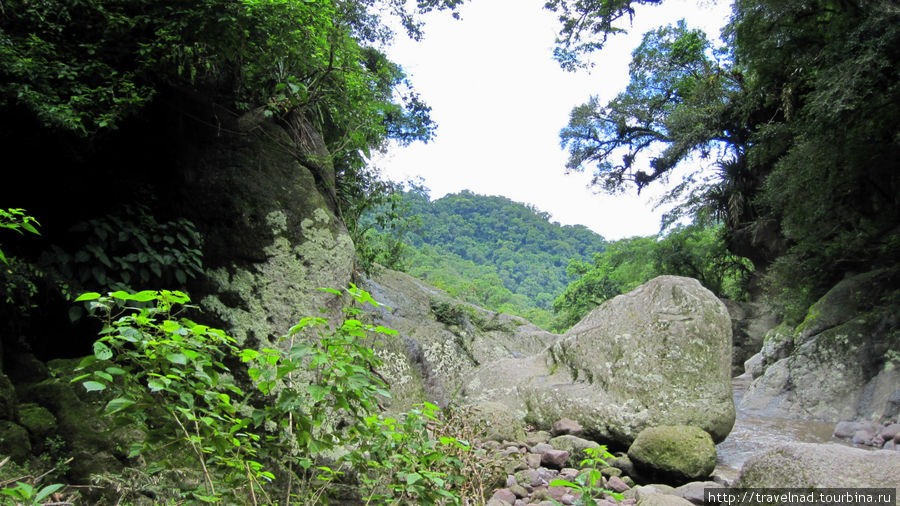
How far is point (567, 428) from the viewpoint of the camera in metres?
5.43

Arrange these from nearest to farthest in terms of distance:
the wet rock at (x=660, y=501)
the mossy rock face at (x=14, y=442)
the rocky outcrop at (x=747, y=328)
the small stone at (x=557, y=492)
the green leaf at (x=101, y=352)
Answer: the green leaf at (x=101, y=352), the mossy rock face at (x=14, y=442), the wet rock at (x=660, y=501), the small stone at (x=557, y=492), the rocky outcrop at (x=747, y=328)

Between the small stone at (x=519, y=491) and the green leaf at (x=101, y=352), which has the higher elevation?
the green leaf at (x=101, y=352)

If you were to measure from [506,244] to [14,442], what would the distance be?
5360 centimetres

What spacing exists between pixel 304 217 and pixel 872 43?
25.8 ft

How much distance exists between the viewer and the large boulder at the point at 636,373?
5453mm

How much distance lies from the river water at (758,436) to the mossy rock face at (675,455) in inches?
12.9

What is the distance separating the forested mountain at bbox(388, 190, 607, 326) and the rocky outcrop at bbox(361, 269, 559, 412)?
97.1 ft

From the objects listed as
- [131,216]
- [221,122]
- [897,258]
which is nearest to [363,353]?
[131,216]

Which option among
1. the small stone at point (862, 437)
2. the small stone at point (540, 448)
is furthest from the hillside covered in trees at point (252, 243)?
the small stone at point (862, 437)

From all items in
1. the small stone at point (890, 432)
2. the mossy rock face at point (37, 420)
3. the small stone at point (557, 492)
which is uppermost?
the small stone at point (890, 432)

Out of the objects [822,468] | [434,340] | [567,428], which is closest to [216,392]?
[822,468]

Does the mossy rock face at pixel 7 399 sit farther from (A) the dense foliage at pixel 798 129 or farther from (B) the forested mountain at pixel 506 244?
(B) the forested mountain at pixel 506 244

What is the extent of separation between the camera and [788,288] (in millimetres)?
11234

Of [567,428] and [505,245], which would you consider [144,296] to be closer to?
[567,428]
